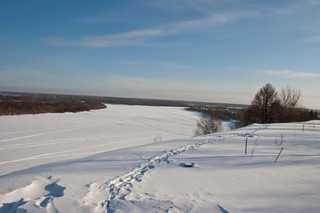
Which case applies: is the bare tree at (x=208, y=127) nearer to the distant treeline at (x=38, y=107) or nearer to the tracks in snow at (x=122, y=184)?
the tracks in snow at (x=122, y=184)

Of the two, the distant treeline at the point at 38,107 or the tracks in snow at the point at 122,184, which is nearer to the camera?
the tracks in snow at the point at 122,184

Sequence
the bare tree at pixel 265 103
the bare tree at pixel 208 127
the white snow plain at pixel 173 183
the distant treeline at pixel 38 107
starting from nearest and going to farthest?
the white snow plain at pixel 173 183
the bare tree at pixel 208 127
the bare tree at pixel 265 103
the distant treeline at pixel 38 107

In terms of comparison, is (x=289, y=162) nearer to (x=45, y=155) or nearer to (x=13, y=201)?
(x=13, y=201)

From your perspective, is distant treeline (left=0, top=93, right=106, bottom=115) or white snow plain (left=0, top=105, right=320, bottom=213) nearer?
white snow plain (left=0, top=105, right=320, bottom=213)

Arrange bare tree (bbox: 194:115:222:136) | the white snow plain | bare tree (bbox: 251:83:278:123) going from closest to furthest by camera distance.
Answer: the white snow plain, bare tree (bbox: 194:115:222:136), bare tree (bbox: 251:83:278:123)

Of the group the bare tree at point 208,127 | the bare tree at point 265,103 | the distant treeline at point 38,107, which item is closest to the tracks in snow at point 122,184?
the bare tree at point 208,127

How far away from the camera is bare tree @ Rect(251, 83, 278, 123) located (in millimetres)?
39844

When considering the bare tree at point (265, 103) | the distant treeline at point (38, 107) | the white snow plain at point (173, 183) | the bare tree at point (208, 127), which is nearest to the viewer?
the white snow plain at point (173, 183)

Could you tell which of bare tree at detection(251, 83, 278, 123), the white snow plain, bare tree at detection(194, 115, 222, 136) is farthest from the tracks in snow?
bare tree at detection(251, 83, 278, 123)

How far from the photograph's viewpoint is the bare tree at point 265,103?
1569 inches

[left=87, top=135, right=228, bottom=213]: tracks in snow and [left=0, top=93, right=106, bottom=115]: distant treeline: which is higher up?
[left=87, top=135, right=228, bottom=213]: tracks in snow

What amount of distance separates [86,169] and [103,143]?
1696 centimetres

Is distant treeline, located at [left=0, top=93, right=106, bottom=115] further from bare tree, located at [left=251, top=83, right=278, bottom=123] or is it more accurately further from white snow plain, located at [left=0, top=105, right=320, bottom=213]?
white snow plain, located at [left=0, top=105, right=320, bottom=213]

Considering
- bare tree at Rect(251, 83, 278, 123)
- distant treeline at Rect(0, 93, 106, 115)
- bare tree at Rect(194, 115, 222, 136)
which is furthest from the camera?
distant treeline at Rect(0, 93, 106, 115)
